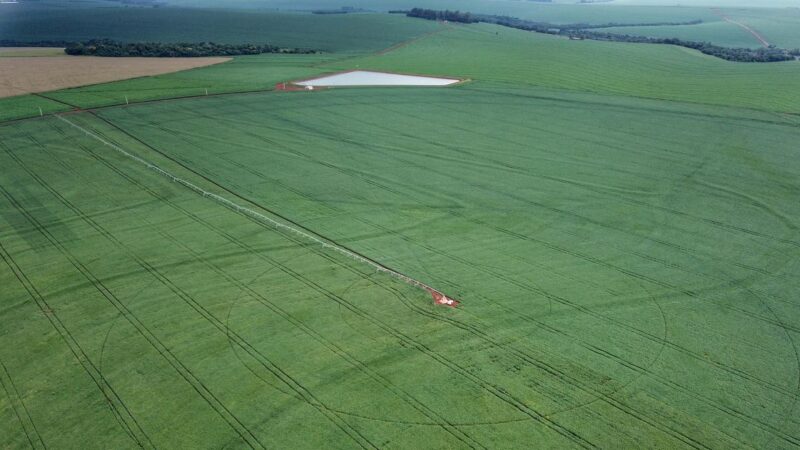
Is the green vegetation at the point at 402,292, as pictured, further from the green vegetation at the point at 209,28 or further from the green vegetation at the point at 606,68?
the green vegetation at the point at 209,28

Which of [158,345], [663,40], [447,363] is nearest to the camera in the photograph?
[447,363]

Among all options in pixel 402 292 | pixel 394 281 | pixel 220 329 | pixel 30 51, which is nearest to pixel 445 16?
pixel 30 51

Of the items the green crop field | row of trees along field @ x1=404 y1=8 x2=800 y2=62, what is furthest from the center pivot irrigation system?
row of trees along field @ x1=404 y1=8 x2=800 y2=62

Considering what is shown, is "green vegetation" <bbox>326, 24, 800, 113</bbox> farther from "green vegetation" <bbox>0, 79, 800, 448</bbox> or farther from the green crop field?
"green vegetation" <bbox>0, 79, 800, 448</bbox>

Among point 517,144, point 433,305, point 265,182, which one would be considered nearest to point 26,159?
point 265,182

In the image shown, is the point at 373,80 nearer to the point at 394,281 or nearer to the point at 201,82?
the point at 201,82

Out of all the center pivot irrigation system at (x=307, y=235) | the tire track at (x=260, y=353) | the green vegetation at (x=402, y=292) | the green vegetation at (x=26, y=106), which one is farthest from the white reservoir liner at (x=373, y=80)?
the tire track at (x=260, y=353)

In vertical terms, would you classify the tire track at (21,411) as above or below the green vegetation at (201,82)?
below
